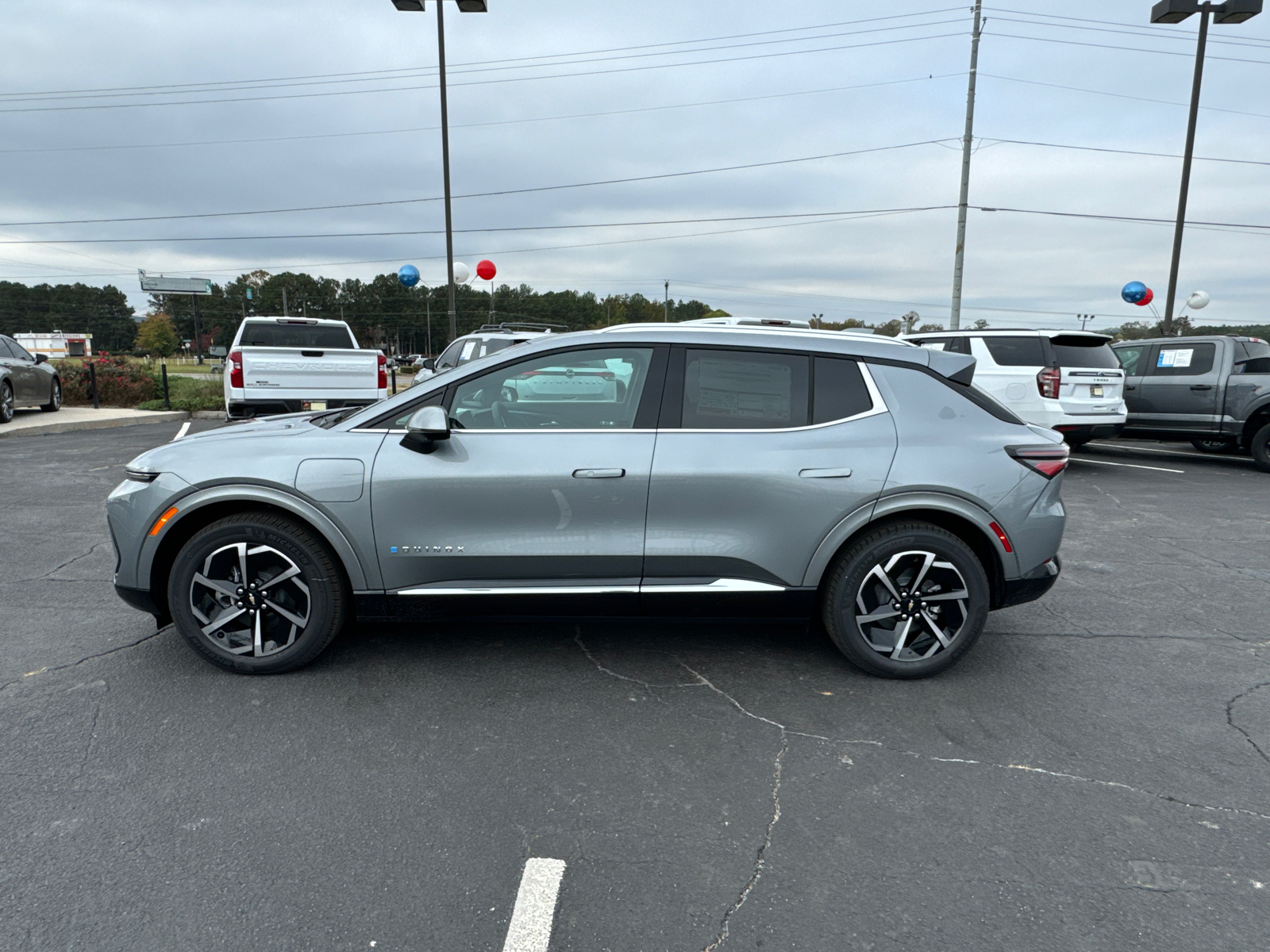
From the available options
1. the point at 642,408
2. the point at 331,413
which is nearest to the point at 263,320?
the point at 331,413

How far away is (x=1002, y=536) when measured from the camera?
12.4 feet

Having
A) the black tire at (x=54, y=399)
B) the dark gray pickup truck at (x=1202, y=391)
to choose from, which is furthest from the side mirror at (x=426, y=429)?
the black tire at (x=54, y=399)

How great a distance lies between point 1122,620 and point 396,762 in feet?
14.0

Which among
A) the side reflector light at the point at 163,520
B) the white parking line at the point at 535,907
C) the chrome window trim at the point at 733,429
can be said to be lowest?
the white parking line at the point at 535,907

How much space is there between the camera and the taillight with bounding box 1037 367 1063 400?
32.9ft

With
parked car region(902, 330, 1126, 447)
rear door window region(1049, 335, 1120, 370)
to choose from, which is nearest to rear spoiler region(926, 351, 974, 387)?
parked car region(902, 330, 1126, 447)

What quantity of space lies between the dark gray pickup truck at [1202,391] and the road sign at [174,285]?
77.8 m

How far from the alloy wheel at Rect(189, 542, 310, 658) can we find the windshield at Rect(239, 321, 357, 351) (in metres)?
9.61

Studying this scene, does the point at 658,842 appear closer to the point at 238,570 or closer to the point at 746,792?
the point at 746,792

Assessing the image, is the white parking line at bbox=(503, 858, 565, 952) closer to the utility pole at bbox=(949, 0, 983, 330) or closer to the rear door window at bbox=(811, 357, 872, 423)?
the rear door window at bbox=(811, 357, 872, 423)

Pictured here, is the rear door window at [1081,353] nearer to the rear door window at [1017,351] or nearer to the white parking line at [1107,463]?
the rear door window at [1017,351]

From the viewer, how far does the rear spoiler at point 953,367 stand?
388 centimetres

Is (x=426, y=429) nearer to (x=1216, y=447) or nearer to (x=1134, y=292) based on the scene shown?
(x=1216, y=447)

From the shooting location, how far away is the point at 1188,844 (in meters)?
2.59
